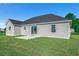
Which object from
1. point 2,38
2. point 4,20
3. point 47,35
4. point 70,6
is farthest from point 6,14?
point 70,6

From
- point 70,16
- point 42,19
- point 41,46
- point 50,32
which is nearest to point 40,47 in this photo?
point 41,46

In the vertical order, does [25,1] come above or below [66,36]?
above

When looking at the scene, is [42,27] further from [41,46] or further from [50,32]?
[41,46]

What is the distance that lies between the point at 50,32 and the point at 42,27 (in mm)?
138

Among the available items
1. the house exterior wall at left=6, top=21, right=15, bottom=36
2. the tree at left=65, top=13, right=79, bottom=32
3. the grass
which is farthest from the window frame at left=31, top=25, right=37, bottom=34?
the tree at left=65, top=13, right=79, bottom=32

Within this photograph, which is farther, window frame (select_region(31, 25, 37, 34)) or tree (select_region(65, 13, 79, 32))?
window frame (select_region(31, 25, 37, 34))

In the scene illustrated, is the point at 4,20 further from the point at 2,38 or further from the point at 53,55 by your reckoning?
the point at 53,55

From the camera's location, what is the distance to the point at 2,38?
14.0 feet

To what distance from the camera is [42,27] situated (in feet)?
13.9

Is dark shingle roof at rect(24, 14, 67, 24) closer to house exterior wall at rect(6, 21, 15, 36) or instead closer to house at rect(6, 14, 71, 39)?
house at rect(6, 14, 71, 39)

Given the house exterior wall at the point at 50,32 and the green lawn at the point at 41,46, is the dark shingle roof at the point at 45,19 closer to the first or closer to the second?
the house exterior wall at the point at 50,32

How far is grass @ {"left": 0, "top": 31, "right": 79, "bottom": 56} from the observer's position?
4168 mm

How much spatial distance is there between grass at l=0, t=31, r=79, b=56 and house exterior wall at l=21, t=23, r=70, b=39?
0.20 feet

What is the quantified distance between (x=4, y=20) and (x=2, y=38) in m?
0.27
